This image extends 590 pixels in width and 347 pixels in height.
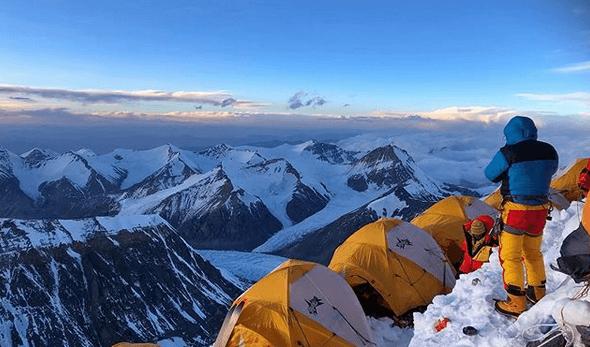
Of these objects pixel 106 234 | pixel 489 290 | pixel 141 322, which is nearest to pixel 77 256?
pixel 106 234

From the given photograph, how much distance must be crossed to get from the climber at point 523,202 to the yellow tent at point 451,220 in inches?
654

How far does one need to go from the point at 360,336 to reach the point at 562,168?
2230cm

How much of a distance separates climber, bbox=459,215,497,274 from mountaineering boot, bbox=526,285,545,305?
8.43 meters

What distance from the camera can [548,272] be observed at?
1208 cm

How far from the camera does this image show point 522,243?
10461 millimetres

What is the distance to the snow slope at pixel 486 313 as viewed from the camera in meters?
8.50

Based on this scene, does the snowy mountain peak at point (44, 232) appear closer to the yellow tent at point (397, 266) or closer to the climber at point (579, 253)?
the yellow tent at point (397, 266)

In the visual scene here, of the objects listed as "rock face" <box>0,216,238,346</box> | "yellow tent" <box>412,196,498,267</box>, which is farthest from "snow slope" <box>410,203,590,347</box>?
"rock face" <box>0,216,238,346</box>

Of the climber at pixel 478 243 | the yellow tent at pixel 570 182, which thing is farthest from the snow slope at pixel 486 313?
the yellow tent at pixel 570 182

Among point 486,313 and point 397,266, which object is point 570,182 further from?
point 486,313

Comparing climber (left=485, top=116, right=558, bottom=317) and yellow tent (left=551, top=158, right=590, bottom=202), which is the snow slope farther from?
yellow tent (left=551, top=158, right=590, bottom=202)

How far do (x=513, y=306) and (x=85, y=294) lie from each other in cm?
18385

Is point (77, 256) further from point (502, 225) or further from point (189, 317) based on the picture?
point (502, 225)

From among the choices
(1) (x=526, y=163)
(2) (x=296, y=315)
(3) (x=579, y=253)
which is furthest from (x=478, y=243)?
(3) (x=579, y=253)
